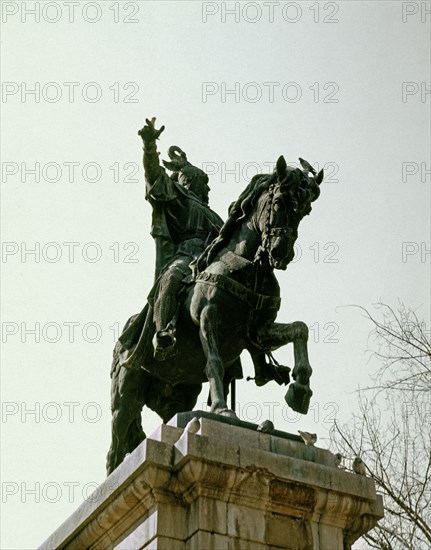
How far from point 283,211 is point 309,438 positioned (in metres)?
2.02

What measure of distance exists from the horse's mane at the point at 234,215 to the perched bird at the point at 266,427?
1.88m

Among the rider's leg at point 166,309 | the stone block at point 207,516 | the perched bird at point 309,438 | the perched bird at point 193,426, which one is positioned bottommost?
the stone block at point 207,516

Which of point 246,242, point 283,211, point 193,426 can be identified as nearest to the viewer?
point 193,426

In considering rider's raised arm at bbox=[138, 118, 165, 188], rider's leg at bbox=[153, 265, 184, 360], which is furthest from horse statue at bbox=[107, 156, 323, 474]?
rider's raised arm at bbox=[138, 118, 165, 188]

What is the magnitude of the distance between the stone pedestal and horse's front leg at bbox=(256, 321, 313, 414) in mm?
357

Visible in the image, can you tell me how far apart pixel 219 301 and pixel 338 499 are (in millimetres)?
2139

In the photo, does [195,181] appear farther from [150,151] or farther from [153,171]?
[150,151]

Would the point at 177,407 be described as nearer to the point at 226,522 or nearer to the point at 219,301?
the point at 219,301

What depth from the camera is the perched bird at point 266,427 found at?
883cm

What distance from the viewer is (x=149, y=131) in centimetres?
1072

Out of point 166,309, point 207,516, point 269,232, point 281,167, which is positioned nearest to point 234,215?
point 269,232

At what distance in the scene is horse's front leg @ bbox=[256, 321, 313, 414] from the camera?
30.1 feet

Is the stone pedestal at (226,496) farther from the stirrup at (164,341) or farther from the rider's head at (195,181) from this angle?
the rider's head at (195,181)

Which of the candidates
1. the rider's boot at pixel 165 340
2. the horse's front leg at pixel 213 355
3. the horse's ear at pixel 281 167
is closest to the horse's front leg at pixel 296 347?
the horse's front leg at pixel 213 355
